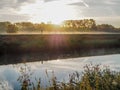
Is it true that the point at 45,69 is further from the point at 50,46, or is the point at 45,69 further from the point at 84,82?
the point at 50,46

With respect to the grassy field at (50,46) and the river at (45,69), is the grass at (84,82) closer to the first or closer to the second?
the river at (45,69)

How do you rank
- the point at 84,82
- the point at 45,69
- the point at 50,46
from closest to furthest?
the point at 84,82, the point at 45,69, the point at 50,46

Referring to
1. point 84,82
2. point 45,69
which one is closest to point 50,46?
point 45,69

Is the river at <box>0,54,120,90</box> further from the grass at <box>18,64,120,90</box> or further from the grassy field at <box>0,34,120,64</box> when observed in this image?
the grassy field at <box>0,34,120,64</box>

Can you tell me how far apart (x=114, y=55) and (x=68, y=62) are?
14.1ft

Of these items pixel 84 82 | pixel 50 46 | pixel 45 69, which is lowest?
pixel 45 69

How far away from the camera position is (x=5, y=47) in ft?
67.2

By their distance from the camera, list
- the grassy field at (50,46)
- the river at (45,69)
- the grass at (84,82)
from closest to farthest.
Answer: the grass at (84,82) → the river at (45,69) → the grassy field at (50,46)

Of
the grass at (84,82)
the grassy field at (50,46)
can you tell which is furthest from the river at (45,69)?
the grassy field at (50,46)

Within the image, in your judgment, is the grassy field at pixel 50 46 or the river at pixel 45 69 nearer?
the river at pixel 45 69

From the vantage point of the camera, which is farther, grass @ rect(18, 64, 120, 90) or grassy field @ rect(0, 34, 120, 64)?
grassy field @ rect(0, 34, 120, 64)

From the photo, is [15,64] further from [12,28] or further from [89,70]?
[12,28]

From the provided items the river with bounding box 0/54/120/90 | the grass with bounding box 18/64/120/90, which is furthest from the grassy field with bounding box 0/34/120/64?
the grass with bounding box 18/64/120/90

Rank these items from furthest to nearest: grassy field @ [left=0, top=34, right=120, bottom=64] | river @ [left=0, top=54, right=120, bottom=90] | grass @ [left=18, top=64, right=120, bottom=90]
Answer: grassy field @ [left=0, top=34, right=120, bottom=64] < river @ [left=0, top=54, right=120, bottom=90] < grass @ [left=18, top=64, right=120, bottom=90]
